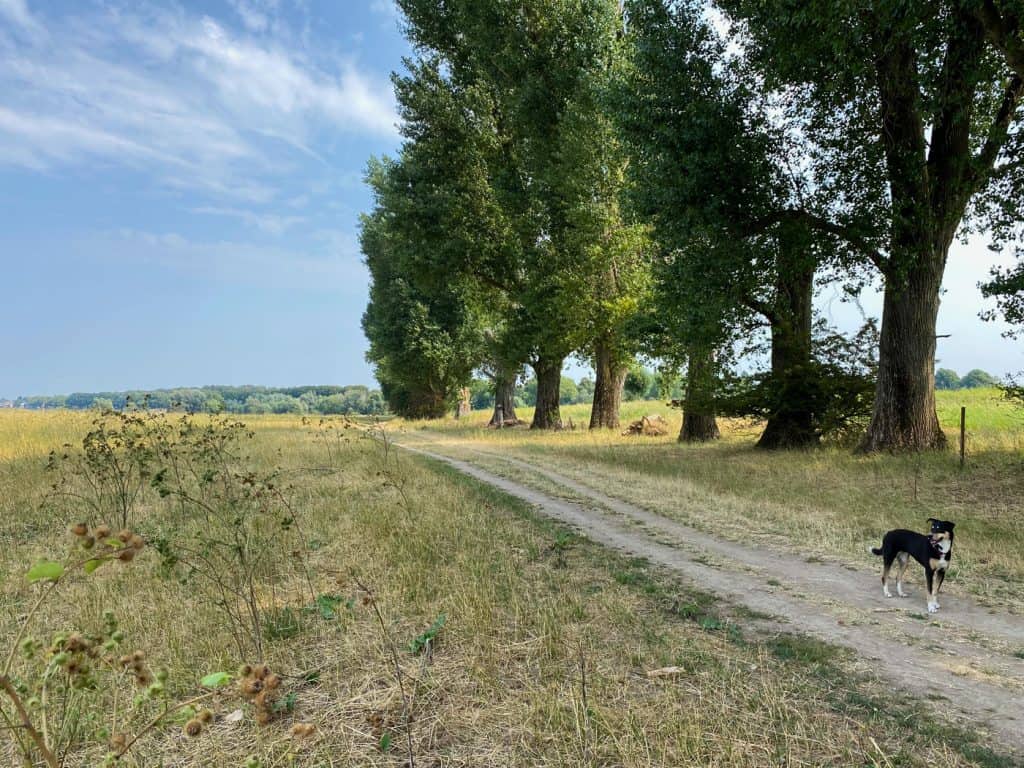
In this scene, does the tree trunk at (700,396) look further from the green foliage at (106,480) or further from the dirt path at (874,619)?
the green foliage at (106,480)

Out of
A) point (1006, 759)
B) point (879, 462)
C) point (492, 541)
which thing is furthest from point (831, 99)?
point (1006, 759)

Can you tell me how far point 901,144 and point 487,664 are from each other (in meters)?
15.2

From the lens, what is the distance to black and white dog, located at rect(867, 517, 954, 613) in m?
5.49

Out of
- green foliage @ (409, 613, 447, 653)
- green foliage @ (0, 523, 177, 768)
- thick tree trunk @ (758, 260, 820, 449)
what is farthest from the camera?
thick tree trunk @ (758, 260, 820, 449)

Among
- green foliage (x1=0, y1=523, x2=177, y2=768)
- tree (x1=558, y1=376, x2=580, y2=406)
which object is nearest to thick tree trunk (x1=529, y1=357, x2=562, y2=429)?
green foliage (x1=0, y1=523, x2=177, y2=768)

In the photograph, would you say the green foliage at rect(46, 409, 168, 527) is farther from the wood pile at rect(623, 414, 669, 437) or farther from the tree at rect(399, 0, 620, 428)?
the wood pile at rect(623, 414, 669, 437)

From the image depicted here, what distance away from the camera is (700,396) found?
18594mm

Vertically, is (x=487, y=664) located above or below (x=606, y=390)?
below

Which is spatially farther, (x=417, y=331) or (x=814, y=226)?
(x=417, y=331)

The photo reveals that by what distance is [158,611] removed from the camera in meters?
5.09

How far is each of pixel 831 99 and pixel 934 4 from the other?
358 centimetres

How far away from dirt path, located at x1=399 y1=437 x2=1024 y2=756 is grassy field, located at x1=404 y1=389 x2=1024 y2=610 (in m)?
0.73

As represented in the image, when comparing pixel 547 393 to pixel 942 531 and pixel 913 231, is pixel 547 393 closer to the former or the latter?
pixel 913 231

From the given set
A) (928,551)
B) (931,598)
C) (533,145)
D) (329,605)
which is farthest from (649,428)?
(329,605)
